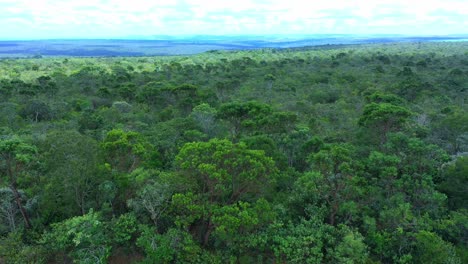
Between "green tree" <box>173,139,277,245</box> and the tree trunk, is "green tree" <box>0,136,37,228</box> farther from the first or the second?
"green tree" <box>173,139,277,245</box>

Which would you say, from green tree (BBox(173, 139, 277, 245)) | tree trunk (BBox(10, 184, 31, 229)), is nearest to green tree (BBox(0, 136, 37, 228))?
tree trunk (BBox(10, 184, 31, 229))

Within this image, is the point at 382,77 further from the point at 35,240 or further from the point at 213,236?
the point at 35,240

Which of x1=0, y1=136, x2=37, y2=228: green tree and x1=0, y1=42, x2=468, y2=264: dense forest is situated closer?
x1=0, y1=42, x2=468, y2=264: dense forest

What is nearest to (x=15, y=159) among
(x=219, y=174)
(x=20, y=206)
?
(x=20, y=206)

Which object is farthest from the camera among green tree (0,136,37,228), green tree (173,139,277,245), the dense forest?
green tree (0,136,37,228)

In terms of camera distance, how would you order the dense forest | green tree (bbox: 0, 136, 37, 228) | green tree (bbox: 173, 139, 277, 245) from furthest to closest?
green tree (bbox: 0, 136, 37, 228), green tree (bbox: 173, 139, 277, 245), the dense forest

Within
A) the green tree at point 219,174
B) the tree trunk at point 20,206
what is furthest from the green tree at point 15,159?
the green tree at point 219,174

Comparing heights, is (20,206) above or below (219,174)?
below

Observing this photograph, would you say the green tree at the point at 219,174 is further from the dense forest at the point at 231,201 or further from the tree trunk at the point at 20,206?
the tree trunk at the point at 20,206

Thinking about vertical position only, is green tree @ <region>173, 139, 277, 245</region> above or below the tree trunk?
above

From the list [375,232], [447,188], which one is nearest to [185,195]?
[375,232]

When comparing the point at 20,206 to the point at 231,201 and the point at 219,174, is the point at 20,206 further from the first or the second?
the point at 231,201
